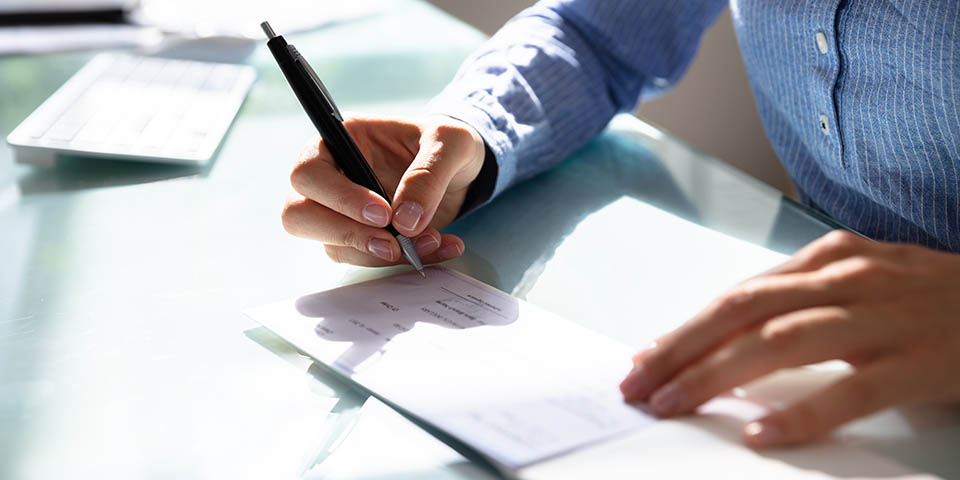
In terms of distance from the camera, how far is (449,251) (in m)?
0.60

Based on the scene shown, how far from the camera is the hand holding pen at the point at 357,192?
0.58 m

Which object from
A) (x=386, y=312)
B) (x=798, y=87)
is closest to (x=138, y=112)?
(x=386, y=312)

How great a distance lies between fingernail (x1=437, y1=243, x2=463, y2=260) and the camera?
1.98 ft

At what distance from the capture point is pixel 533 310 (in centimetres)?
52

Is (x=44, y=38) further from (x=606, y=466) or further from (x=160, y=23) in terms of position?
(x=606, y=466)

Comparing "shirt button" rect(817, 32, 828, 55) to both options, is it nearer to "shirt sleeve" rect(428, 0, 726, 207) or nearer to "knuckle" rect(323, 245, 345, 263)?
"shirt sleeve" rect(428, 0, 726, 207)

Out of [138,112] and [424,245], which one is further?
[138,112]

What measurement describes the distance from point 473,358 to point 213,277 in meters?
0.21

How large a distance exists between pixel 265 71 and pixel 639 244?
604 millimetres

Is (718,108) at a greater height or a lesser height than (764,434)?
lesser

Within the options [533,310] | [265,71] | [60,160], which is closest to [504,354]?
[533,310]

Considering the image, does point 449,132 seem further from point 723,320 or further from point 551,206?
point 723,320

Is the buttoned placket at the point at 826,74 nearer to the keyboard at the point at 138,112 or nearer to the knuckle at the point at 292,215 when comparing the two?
the knuckle at the point at 292,215

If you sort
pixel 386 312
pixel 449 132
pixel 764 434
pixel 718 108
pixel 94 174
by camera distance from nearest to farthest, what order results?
1. pixel 764 434
2. pixel 386 312
3. pixel 449 132
4. pixel 94 174
5. pixel 718 108
